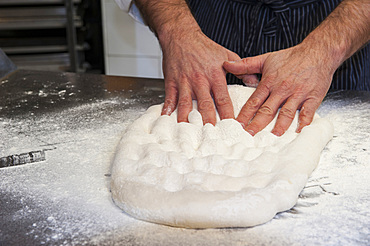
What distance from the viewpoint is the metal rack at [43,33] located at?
9.51ft

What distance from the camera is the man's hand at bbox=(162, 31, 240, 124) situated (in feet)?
3.79

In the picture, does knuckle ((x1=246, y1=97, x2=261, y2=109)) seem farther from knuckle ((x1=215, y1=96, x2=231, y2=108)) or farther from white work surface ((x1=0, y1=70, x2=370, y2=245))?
white work surface ((x1=0, y1=70, x2=370, y2=245))

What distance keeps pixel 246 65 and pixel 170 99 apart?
0.24 m

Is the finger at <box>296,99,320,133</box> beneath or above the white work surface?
above

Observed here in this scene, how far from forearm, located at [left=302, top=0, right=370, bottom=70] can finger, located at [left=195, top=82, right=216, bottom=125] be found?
1.09 ft

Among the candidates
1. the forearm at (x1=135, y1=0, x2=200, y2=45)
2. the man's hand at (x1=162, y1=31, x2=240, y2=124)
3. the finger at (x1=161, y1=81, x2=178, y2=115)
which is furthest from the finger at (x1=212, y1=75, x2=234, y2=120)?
the forearm at (x1=135, y1=0, x2=200, y2=45)

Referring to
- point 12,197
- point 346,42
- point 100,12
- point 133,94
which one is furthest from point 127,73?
point 12,197

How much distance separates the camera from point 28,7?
292cm

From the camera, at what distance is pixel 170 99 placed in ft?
4.05

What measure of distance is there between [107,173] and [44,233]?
243mm

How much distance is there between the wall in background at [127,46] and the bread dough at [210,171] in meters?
2.18

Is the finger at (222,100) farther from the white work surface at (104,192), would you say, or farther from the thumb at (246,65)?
the white work surface at (104,192)

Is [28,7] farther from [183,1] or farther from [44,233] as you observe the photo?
[44,233]

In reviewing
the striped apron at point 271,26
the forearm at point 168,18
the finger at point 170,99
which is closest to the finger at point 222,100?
the finger at point 170,99
